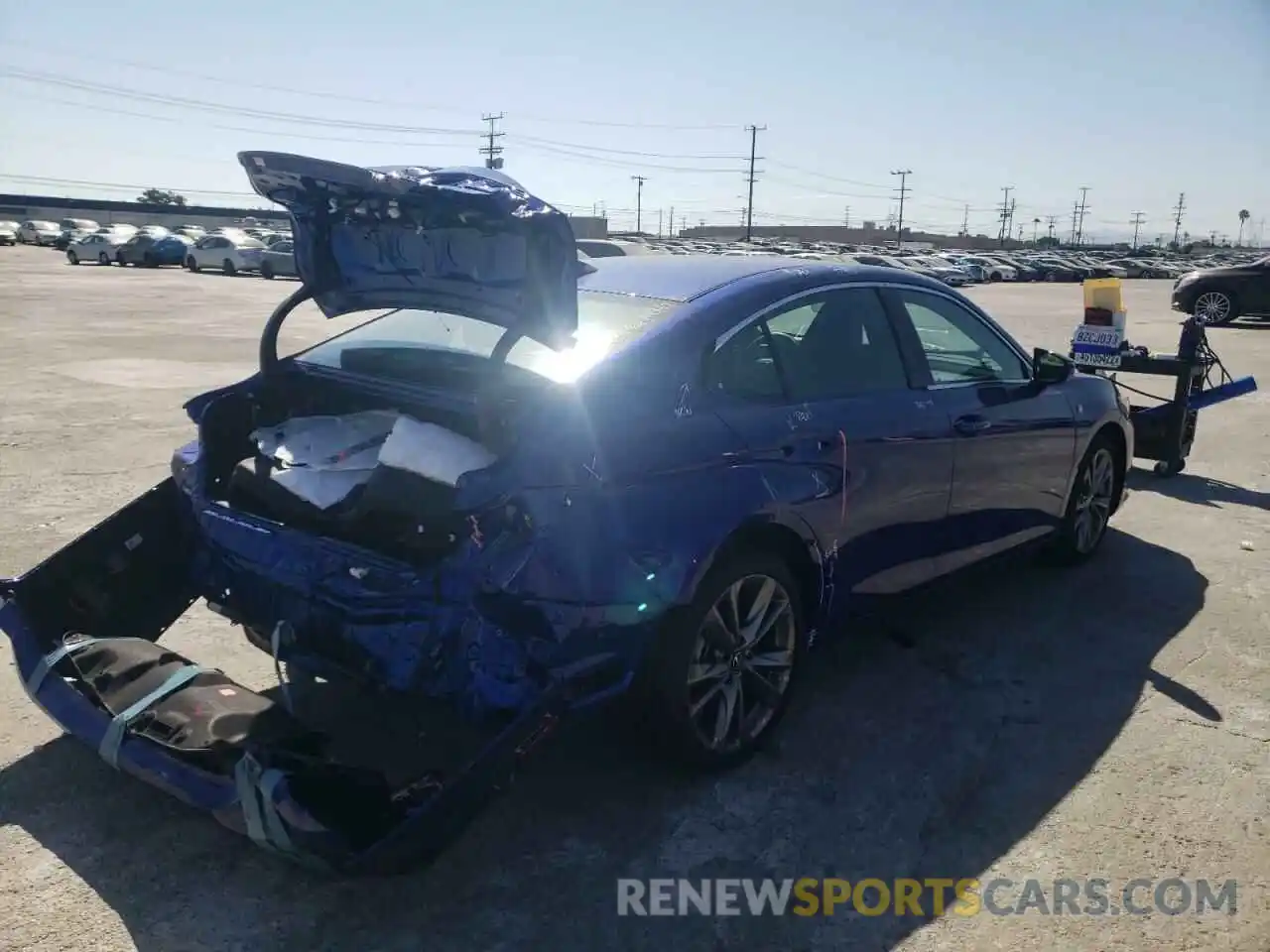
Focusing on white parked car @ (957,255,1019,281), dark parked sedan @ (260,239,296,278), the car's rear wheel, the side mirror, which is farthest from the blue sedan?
white parked car @ (957,255,1019,281)

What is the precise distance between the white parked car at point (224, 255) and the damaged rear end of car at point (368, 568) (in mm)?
36969

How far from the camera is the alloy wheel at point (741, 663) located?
3.34m

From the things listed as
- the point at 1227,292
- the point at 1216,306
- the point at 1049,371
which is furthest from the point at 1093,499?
the point at 1216,306

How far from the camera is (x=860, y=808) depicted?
3357mm

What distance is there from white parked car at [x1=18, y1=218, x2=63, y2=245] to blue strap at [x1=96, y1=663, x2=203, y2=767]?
63.1m

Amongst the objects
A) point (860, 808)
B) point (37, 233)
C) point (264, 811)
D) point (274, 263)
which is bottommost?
point (860, 808)

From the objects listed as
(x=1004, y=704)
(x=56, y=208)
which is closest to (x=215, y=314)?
(x=1004, y=704)

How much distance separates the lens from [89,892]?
279cm

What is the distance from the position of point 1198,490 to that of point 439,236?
6674mm

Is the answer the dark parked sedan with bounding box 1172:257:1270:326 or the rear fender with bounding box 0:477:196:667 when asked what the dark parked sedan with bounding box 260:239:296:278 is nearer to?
the dark parked sedan with bounding box 1172:257:1270:326

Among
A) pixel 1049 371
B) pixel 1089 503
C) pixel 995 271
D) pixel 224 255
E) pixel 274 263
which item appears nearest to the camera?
pixel 1049 371

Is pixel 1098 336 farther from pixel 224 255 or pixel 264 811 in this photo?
pixel 224 255

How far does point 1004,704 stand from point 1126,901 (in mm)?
1234

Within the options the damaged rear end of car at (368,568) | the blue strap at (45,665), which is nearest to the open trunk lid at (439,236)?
the damaged rear end of car at (368,568)
